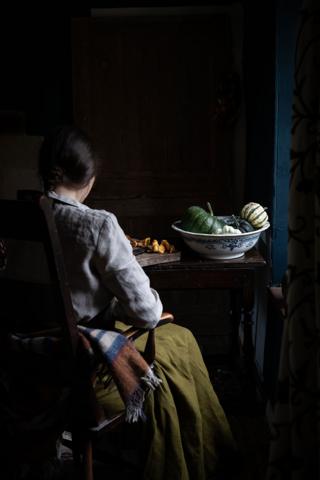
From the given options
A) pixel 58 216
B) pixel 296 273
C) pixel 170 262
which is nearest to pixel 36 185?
pixel 170 262

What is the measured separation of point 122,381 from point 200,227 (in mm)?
892

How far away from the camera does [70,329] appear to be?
5.53 ft

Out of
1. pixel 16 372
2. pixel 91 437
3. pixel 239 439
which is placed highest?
pixel 16 372

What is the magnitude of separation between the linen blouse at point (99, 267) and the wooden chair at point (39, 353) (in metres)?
0.09

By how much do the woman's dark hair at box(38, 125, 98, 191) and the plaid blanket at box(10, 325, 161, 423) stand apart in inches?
18.7

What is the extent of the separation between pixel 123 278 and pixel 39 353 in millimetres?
333

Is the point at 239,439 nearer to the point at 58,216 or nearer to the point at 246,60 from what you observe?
the point at 58,216

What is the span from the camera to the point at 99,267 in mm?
1792

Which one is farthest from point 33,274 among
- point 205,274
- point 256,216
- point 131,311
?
point 256,216

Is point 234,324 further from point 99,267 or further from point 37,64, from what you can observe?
point 37,64

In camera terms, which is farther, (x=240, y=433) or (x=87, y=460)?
(x=240, y=433)

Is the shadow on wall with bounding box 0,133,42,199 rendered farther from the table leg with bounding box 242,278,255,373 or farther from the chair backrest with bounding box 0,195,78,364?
the chair backrest with bounding box 0,195,78,364

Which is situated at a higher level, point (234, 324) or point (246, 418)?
point (234, 324)

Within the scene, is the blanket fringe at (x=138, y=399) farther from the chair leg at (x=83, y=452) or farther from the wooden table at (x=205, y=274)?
the wooden table at (x=205, y=274)
